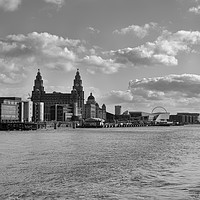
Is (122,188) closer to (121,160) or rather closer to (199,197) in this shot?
(199,197)

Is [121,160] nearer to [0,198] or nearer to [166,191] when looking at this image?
[166,191]

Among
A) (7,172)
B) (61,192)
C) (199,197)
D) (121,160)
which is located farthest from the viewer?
(121,160)

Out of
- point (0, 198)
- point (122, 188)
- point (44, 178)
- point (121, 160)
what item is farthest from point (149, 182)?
point (121, 160)

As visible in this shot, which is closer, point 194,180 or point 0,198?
point 0,198

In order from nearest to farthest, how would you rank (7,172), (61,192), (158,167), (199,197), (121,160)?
(199,197), (61,192), (7,172), (158,167), (121,160)

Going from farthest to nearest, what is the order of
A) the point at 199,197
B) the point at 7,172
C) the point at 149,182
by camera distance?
the point at 7,172 < the point at 149,182 < the point at 199,197

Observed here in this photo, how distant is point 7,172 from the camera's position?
39250 millimetres

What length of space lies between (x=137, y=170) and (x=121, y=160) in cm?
952

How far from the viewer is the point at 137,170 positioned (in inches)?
1641

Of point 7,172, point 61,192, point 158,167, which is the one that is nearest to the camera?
point 61,192

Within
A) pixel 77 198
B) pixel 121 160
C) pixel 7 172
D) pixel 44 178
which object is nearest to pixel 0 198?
pixel 77 198

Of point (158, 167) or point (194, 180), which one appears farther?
point (158, 167)

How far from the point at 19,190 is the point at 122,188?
26.2 ft

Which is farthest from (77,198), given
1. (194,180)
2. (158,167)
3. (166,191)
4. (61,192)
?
(158,167)
